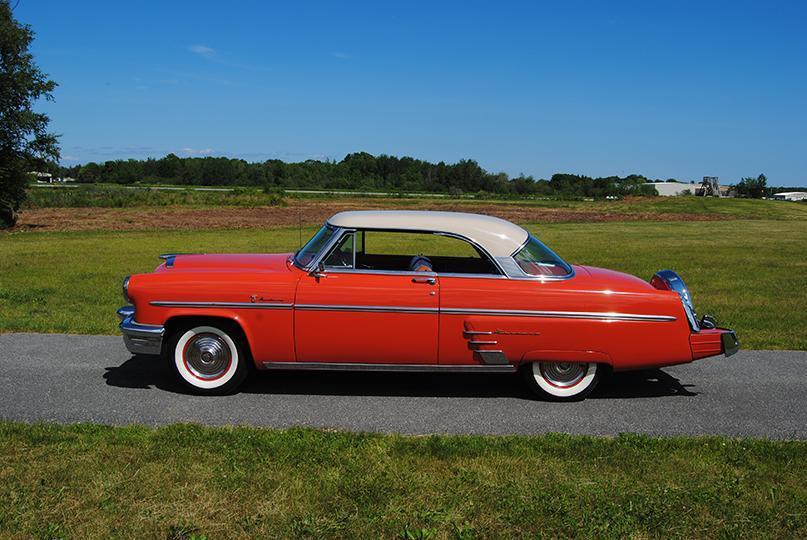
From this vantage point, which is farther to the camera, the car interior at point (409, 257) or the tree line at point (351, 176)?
the tree line at point (351, 176)

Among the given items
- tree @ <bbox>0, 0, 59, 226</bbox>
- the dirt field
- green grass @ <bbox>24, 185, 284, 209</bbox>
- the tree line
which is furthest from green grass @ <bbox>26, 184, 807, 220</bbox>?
the tree line

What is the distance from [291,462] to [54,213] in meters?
36.4

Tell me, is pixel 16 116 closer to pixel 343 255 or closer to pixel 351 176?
pixel 343 255

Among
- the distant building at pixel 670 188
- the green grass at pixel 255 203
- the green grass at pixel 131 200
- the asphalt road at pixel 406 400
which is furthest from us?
the distant building at pixel 670 188

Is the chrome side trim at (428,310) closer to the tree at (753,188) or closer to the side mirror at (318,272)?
the side mirror at (318,272)

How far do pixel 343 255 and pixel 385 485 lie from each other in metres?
2.32

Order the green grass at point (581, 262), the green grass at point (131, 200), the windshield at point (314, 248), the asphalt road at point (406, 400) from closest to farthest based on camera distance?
the asphalt road at point (406, 400) < the windshield at point (314, 248) < the green grass at point (581, 262) < the green grass at point (131, 200)

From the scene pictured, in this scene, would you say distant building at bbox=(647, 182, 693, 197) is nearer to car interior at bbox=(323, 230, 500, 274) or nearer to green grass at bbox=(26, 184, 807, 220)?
green grass at bbox=(26, 184, 807, 220)

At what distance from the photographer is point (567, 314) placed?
5672mm

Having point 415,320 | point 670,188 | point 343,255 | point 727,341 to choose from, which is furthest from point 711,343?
point 670,188

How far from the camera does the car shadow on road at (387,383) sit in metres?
6.01

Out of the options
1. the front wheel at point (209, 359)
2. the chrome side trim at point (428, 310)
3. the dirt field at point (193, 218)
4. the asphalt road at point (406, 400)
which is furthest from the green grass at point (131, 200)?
the chrome side trim at point (428, 310)

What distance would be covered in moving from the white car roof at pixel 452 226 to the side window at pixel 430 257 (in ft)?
0.23

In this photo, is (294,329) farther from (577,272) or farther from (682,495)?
(682,495)
